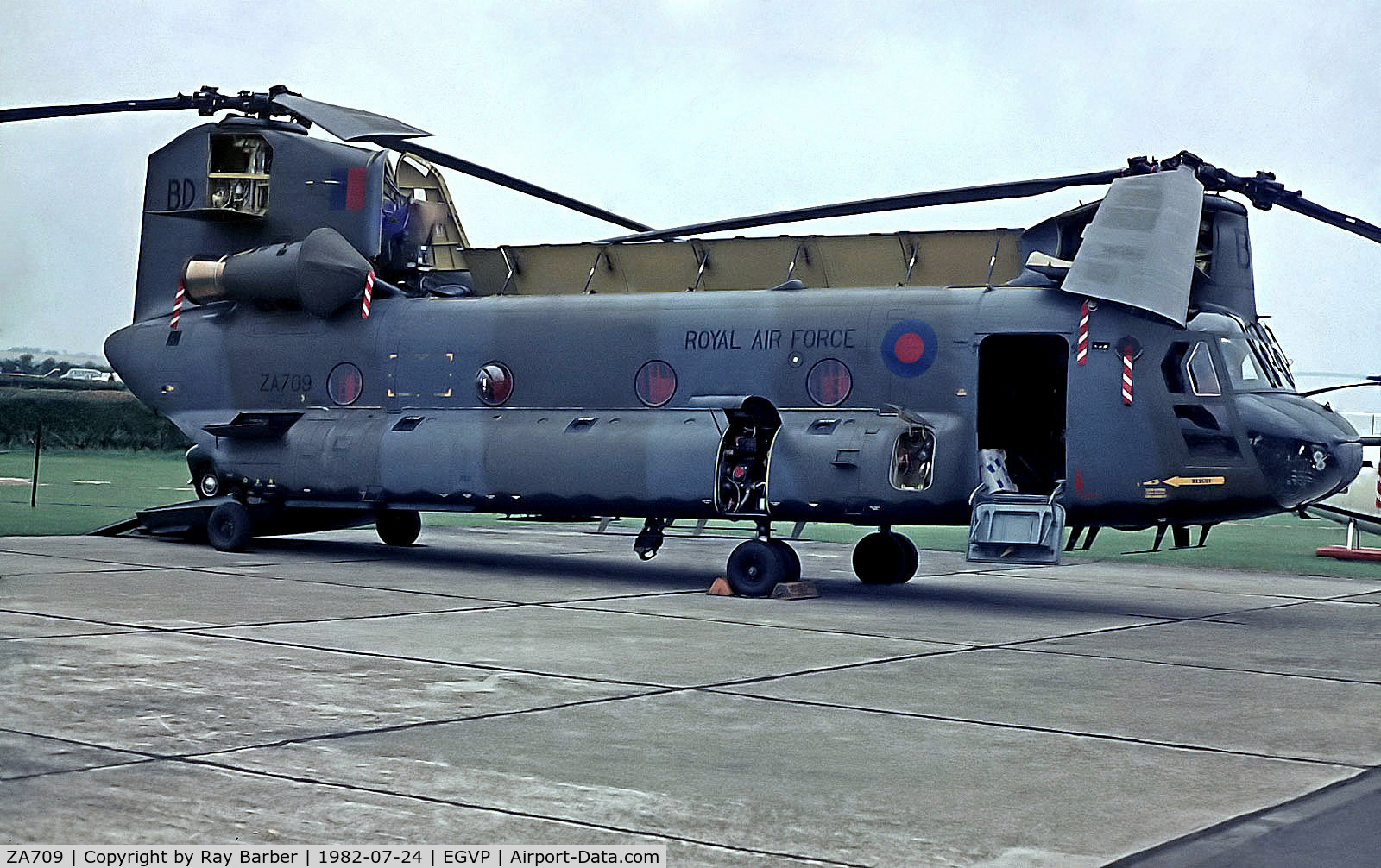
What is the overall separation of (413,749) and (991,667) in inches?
173

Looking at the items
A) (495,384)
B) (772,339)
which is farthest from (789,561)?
(495,384)

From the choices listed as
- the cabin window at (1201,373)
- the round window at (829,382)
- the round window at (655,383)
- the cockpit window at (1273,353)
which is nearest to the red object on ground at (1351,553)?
the cockpit window at (1273,353)

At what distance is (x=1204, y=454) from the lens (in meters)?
12.7

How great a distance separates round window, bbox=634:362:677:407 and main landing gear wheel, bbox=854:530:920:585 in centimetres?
255

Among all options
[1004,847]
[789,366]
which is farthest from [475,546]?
[1004,847]

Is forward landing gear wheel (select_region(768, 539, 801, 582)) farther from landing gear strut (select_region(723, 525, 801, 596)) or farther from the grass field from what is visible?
the grass field

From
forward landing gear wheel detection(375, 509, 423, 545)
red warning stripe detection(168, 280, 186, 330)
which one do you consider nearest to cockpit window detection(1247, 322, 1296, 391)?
forward landing gear wheel detection(375, 509, 423, 545)

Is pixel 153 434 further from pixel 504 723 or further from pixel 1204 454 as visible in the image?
pixel 504 723

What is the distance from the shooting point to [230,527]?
16.8 meters

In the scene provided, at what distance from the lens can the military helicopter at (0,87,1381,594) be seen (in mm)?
12758

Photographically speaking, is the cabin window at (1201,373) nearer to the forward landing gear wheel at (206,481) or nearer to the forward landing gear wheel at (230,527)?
the forward landing gear wheel at (230,527)

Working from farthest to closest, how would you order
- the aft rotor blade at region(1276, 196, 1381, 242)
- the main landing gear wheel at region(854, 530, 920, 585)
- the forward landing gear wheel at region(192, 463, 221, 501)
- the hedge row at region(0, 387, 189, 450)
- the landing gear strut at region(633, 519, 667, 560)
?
1. the hedge row at region(0, 387, 189, 450)
2. the forward landing gear wheel at region(192, 463, 221, 501)
3. the main landing gear wheel at region(854, 530, 920, 585)
4. the landing gear strut at region(633, 519, 667, 560)
5. the aft rotor blade at region(1276, 196, 1381, 242)

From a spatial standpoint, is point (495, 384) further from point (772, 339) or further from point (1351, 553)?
point (1351, 553)

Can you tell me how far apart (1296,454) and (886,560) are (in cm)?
431
